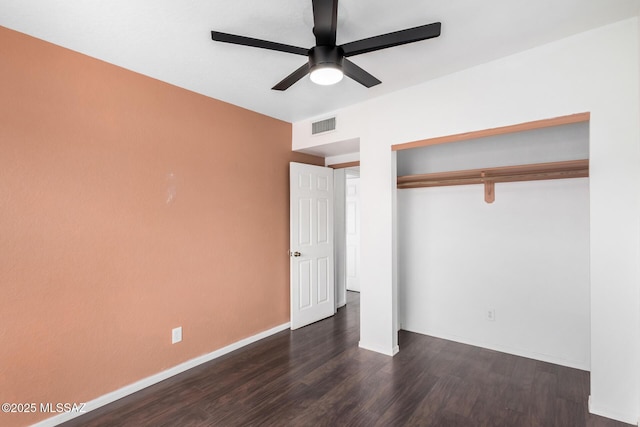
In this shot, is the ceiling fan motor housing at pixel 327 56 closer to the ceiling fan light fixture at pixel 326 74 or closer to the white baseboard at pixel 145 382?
the ceiling fan light fixture at pixel 326 74

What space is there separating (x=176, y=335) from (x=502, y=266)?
3252 millimetres

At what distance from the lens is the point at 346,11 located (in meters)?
1.89

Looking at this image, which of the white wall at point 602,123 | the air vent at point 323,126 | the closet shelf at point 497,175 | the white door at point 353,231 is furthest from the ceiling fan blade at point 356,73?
the white door at point 353,231

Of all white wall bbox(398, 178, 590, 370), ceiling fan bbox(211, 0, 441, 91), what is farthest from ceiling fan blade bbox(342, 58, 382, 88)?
white wall bbox(398, 178, 590, 370)

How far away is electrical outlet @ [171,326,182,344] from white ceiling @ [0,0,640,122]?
228 centimetres

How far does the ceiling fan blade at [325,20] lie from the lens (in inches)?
57.6

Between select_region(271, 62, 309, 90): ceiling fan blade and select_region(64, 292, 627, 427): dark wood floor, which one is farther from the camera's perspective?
select_region(64, 292, 627, 427): dark wood floor

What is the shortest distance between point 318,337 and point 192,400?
5.14 ft

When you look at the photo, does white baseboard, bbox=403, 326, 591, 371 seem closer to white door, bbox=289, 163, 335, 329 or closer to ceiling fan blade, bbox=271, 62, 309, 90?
white door, bbox=289, 163, 335, 329

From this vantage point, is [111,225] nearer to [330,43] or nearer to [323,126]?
[330,43]

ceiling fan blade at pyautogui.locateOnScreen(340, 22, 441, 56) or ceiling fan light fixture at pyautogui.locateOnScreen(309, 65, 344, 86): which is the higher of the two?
ceiling fan blade at pyautogui.locateOnScreen(340, 22, 441, 56)

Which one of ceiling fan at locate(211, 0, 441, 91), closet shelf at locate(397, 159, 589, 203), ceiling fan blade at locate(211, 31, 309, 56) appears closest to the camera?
ceiling fan at locate(211, 0, 441, 91)

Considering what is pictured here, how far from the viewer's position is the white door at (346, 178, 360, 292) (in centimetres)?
591

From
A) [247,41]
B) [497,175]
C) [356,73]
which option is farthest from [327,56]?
[497,175]
